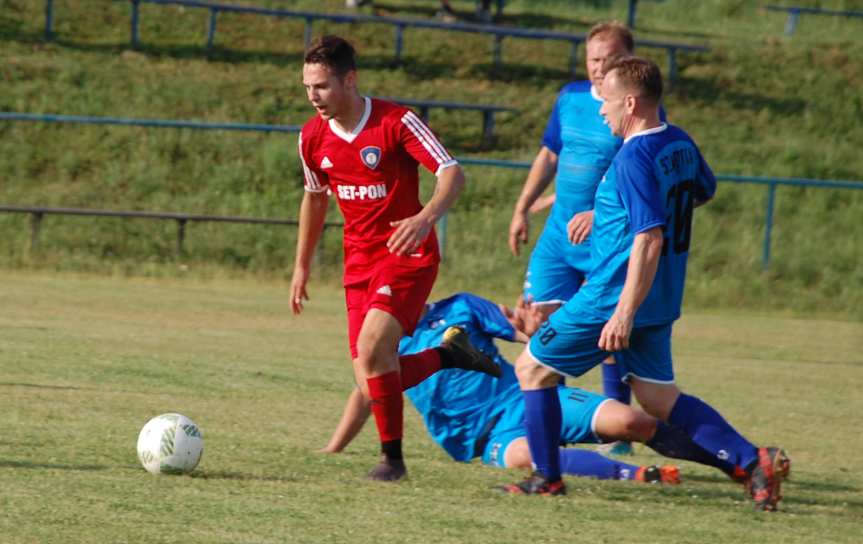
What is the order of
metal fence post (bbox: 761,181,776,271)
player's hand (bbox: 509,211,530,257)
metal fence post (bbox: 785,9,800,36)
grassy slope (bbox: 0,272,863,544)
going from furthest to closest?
1. metal fence post (bbox: 785,9,800,36)
2. metal fence post (bbox: 761,181,776,271)
3. player's hand (bbox: 509,211,530,257)
4. grassy slope (bbox: 0,272,863,544)

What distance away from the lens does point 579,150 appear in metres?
7.04

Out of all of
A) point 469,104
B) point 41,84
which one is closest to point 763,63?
point 469,104

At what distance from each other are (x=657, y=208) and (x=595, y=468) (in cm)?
155

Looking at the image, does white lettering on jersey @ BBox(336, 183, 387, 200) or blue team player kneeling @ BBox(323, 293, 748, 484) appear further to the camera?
blue team player kneeling @ BBox(323, 293, 748, 484)

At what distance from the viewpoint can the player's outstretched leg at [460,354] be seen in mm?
6055

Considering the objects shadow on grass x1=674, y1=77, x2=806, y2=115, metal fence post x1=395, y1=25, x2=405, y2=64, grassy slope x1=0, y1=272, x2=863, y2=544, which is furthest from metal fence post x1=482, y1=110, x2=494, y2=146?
grassy slope x1=0, y1=272, x2=863, y2=544

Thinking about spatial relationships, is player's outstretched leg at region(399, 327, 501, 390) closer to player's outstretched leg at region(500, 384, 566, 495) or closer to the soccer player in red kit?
the soccer player in red kit

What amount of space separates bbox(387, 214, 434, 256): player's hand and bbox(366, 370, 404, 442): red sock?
22.0 inches

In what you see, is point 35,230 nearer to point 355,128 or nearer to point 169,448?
point 355,128

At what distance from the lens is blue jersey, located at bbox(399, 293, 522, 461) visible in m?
6.46

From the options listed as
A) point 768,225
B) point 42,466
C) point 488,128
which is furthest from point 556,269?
point 488,128

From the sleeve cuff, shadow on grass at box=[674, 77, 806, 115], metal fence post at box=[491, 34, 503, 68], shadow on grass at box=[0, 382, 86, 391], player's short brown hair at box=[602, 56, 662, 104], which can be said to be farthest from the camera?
metal fence post at box=[491, 34, 503, 68]

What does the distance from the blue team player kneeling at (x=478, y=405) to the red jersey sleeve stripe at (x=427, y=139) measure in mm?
857

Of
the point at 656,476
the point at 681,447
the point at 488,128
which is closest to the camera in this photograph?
the point at 681,447
